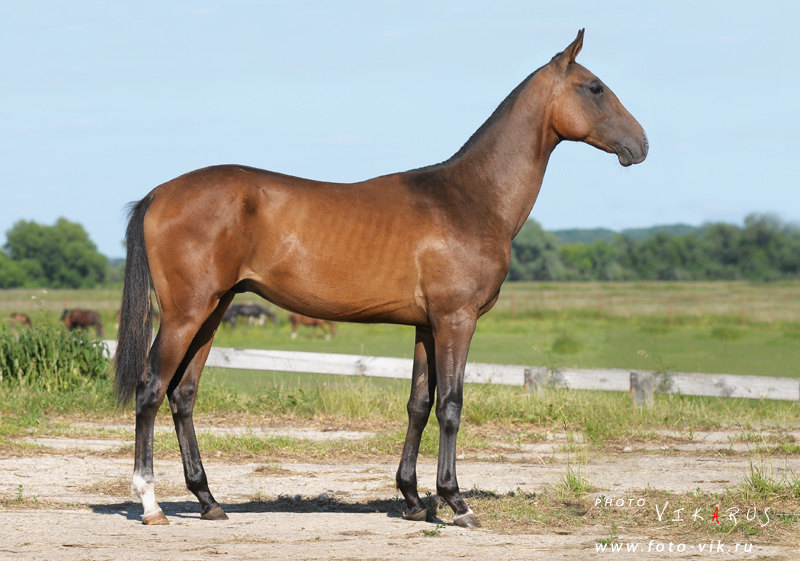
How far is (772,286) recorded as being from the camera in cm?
6756

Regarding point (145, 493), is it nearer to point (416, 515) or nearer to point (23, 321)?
point (416, 515)

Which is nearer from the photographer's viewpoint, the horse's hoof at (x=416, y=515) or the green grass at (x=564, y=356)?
the horse's hoof at (x=416, y=515)

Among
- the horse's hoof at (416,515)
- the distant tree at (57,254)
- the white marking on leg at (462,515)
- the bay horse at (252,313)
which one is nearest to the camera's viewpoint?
the white marking on leg at (462,515)

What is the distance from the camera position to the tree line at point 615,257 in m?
77.6

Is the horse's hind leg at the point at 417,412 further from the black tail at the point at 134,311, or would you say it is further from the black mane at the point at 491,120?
the black tail at the point at 134,311

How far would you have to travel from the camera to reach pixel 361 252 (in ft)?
20.0

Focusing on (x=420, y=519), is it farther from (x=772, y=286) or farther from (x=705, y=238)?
(x=705, y=238)

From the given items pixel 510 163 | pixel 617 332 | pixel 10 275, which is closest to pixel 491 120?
pixel 510 163

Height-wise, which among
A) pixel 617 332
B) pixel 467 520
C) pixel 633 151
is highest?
pixel 633 151

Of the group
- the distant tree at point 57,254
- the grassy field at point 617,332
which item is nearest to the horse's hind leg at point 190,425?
the grassy field at point 617,332

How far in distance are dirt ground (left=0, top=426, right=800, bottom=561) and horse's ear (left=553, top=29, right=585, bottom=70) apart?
3.11 meters

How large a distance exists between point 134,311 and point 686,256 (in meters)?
83.0

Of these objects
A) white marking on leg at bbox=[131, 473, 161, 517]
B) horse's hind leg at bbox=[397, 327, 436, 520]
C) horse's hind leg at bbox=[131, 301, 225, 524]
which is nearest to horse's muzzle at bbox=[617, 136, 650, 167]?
horse's hind leg at bbox=[397, 327, 436, 520]

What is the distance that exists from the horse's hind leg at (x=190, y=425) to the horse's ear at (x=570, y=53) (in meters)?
2.76
